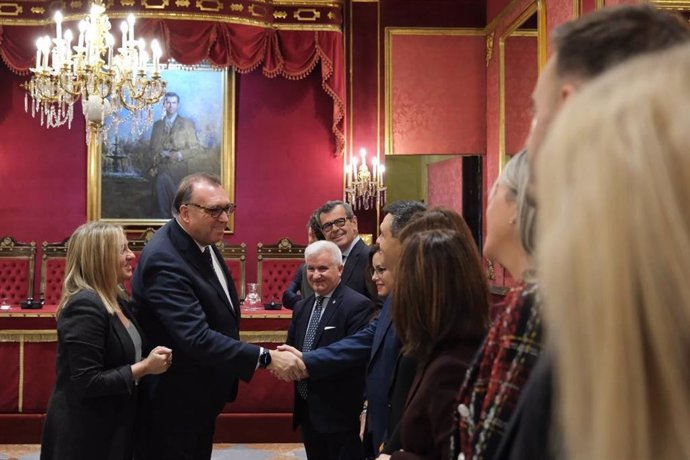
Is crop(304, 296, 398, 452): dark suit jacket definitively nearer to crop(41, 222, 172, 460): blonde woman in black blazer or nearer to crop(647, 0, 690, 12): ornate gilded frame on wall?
crop(41, 222, 172, 460): blonde woman in black blazer

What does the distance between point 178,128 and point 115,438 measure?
649 cm

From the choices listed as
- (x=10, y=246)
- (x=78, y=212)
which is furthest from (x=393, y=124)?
(x=10, y=246)

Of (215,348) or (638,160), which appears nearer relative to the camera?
(638,160)

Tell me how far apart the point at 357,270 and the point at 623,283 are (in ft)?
13.6

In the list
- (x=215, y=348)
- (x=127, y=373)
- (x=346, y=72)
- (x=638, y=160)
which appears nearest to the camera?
(x=638, y=160)

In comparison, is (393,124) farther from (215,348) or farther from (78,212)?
(215,348)

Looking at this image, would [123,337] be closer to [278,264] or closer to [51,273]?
[278,264]

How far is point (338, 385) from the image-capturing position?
363cm

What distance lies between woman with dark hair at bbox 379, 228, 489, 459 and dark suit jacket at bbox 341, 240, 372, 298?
2.33 m

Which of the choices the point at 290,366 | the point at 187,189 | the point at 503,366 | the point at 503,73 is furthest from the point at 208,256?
the point at 503,73

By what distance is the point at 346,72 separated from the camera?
30.1 feet

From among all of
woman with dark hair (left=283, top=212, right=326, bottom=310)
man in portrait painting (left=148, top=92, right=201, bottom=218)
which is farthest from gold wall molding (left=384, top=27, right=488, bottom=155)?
woman with dark hair (left=283, top=212, right=326, bottom=310)

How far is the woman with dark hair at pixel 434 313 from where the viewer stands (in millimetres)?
2002

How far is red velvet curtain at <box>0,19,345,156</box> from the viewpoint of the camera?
8.33 m
